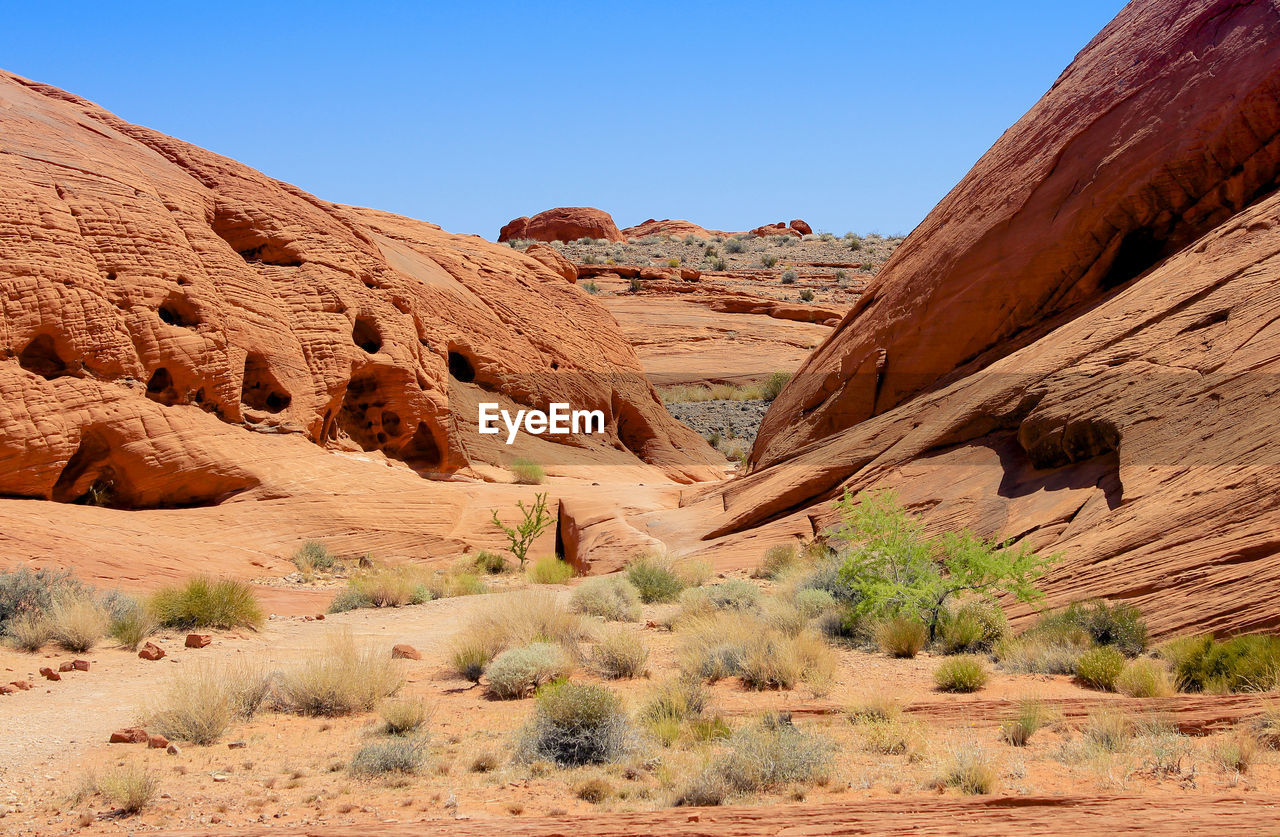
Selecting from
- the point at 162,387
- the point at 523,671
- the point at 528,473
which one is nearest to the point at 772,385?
the point at 528,473

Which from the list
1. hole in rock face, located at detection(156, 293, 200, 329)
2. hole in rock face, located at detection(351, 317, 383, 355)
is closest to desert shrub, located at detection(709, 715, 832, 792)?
hole in rock face, located at detection(156, 293, 200, 329)

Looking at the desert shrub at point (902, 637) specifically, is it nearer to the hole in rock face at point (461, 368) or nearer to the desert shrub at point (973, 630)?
the desert shrub at point (973, 630)

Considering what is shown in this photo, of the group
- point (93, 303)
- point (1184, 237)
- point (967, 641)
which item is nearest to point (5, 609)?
point (93, 303)

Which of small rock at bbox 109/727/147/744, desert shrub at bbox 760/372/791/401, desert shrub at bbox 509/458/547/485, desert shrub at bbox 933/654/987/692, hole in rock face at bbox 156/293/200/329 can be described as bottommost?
small rock at bbox 109/727/147/744

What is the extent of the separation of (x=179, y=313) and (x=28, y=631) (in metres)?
7.70

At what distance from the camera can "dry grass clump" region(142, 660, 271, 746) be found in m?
6.16

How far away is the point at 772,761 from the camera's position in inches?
205

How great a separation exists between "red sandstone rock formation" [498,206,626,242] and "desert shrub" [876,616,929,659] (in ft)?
179

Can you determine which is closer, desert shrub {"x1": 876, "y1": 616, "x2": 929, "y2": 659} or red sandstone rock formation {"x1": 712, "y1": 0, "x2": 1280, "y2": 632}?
red sandstone rock formation {"x1": 712, "y1": 0, "x2": 1280, "y2": 632}

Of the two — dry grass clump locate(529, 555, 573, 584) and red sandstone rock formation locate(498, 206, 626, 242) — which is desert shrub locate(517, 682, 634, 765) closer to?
dry grass clump locate(529, 555, 573, 584)

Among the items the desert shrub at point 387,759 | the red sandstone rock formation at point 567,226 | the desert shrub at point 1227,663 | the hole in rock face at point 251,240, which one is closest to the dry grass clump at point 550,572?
the hole in rock face at point 251,240

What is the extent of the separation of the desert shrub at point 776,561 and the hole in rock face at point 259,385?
328 inches

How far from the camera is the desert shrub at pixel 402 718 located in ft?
21.1

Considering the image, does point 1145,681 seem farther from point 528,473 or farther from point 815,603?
point 528,473
